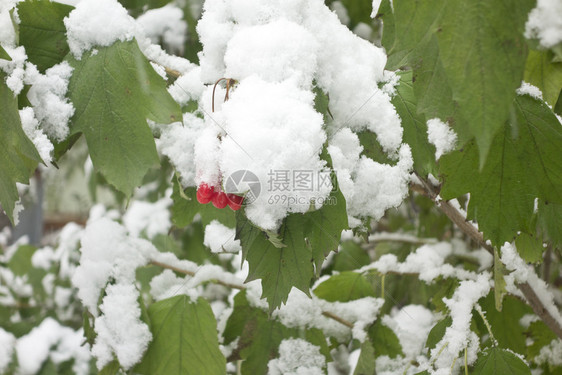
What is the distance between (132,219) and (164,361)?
109cm

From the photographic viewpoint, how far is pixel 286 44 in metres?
0.67

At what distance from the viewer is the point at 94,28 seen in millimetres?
801

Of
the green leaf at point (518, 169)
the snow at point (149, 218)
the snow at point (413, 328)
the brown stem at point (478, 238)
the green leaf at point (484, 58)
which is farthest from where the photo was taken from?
the snow at point (149, 218)

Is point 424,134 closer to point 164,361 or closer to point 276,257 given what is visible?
point 276,257

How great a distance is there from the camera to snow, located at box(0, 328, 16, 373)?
1711mm

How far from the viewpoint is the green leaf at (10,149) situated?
719 mm

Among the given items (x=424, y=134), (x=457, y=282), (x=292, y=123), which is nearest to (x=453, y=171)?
(x=424, y=134)

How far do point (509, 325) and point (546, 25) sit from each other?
82 cm

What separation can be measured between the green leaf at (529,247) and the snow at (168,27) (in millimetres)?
834

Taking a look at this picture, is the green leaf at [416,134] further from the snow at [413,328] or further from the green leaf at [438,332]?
the snow at [413,328]

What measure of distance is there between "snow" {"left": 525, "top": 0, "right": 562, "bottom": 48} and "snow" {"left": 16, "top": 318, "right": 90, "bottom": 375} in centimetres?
166

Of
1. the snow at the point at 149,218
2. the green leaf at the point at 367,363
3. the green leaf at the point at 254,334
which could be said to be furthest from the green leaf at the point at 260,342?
the snow at the point at 149,218

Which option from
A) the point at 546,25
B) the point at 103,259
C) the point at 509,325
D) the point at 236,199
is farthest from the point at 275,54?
the point at 509,325

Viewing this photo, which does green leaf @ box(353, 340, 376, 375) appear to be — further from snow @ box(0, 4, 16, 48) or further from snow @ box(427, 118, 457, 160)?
snow @ box(0, 4, 16, 48)
